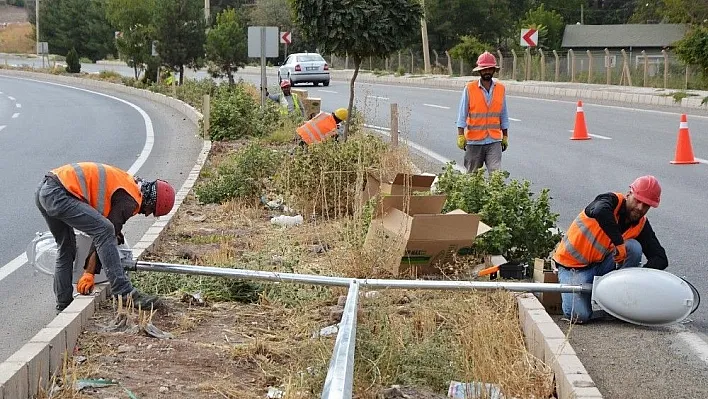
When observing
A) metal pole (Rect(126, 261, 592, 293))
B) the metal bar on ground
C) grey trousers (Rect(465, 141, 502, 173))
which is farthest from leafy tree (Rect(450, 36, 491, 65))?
the metal bar on ground

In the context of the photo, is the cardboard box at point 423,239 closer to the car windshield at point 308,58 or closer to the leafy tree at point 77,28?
the car windshield at point 308,58

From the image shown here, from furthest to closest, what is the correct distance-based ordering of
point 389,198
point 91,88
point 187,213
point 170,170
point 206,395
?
1. point 91,88
2. point 170,170
3. point 187,213
4. point 389,198
5. point 206,395

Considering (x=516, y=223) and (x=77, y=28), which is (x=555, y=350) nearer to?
(x=516, y=223)

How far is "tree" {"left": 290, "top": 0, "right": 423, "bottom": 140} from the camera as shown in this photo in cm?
1345

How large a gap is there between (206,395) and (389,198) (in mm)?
3118

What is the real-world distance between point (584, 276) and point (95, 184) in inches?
124

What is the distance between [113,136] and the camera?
22.8 meters

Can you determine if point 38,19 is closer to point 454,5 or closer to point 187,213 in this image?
point 454,5

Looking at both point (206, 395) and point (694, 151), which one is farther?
point (694, 151)

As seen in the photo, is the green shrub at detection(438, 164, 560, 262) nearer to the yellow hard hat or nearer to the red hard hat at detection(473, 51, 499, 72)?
the red hard hat at detection(473, 51, 499, 72)

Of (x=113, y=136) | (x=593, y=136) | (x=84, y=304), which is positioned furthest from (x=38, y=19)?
(x=84, y=304)

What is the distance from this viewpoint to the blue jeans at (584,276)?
6992 millimetres

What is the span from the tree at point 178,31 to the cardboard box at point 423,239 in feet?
93.7

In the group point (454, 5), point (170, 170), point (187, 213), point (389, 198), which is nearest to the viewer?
point (389, 198)
